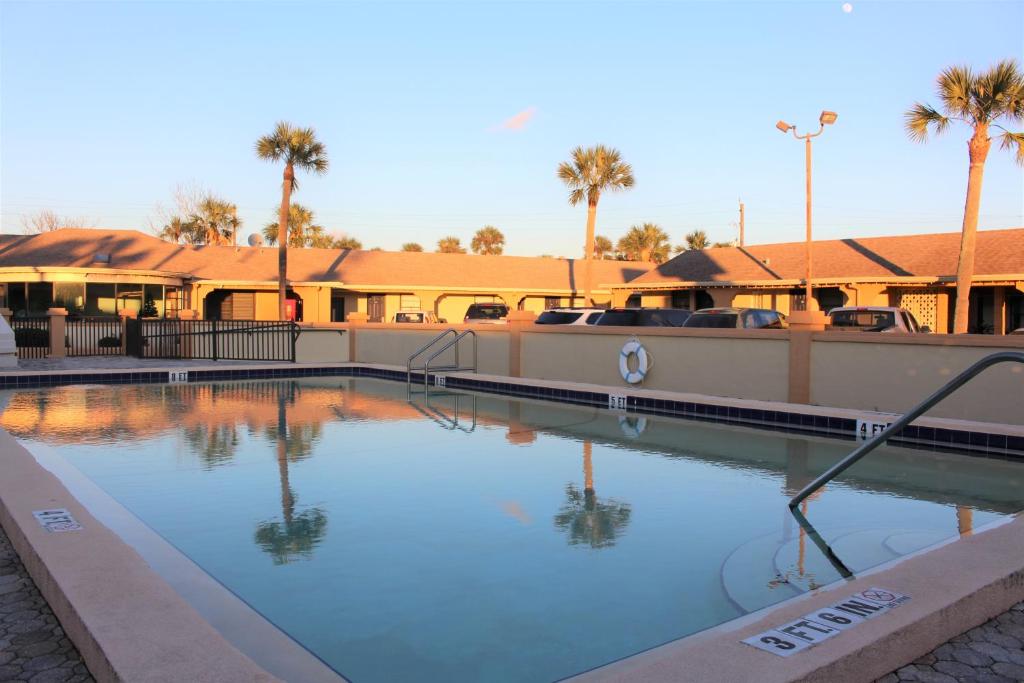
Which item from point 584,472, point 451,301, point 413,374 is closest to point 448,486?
point 584,472

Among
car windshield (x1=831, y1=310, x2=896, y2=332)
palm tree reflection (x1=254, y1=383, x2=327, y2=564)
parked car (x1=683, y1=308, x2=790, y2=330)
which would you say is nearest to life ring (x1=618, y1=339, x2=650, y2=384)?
parked car (x1=683, y1=308, x2=790, y2=330)

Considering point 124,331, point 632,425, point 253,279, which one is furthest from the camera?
point 253,279

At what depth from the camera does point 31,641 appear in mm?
3748

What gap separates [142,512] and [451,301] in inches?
1386

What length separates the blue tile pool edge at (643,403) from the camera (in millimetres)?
9844

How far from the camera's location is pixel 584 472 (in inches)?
336

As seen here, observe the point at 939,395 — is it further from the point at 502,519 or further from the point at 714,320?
the point at 714,320

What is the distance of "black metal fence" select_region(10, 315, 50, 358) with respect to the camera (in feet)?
76.5

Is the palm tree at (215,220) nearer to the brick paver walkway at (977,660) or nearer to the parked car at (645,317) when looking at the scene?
the parked car at (645,317)

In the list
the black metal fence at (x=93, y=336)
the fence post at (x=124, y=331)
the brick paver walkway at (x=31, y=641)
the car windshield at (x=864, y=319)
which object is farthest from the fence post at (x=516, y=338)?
the black metal fence at (x=93, y=336)

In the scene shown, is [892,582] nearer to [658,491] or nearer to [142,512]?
[658,491]

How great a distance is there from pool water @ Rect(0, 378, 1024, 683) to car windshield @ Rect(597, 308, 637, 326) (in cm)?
703

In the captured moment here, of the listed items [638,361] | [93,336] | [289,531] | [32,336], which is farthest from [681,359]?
[93,336]

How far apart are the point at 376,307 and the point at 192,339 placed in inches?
669
